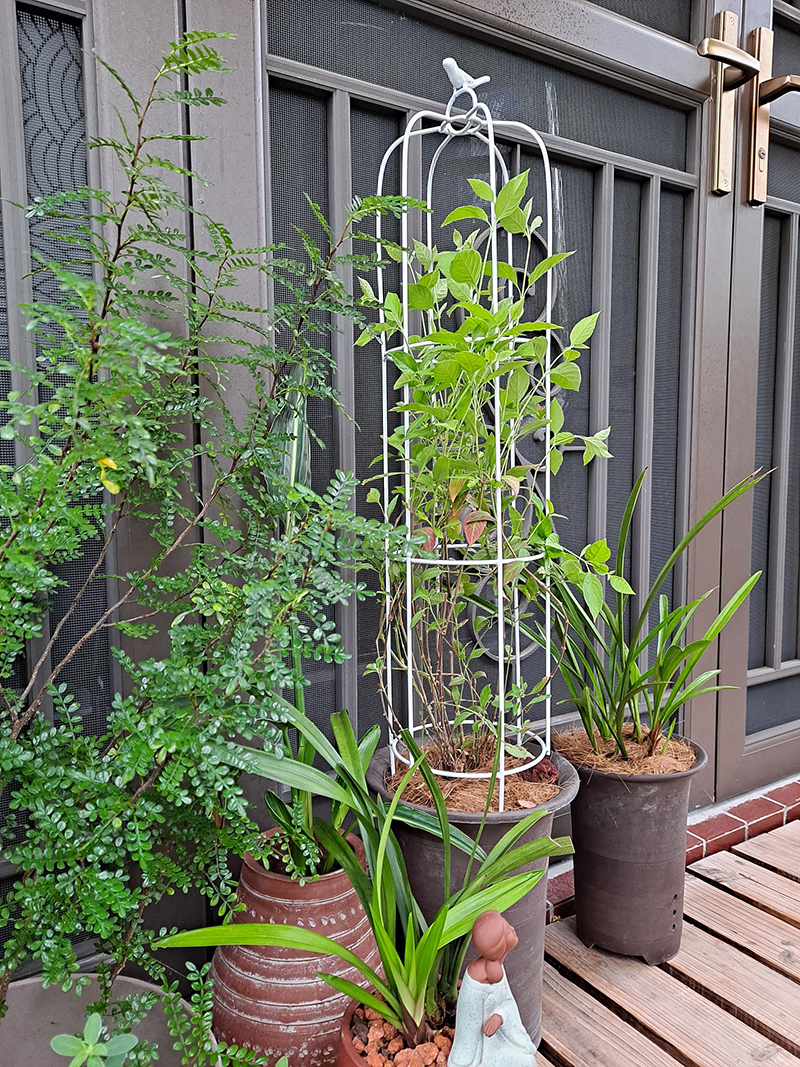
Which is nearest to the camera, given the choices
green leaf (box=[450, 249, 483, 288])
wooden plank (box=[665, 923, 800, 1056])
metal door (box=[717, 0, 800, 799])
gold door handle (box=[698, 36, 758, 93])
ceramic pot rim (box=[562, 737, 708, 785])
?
green leaf (box=[450, 249, 483, 288])

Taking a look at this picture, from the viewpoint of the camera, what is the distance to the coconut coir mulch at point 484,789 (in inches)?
48.1

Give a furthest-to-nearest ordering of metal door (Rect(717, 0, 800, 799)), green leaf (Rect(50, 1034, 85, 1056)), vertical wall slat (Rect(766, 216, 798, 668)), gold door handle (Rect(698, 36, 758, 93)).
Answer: vertical wall slat (Rect(766, 216, 798, 668)) → metal door (Rect(717, 0, 800, 799)) → gold door handle (Rect(698, 36, 758, 93)) → green leaf (Rect(50, 1034, 85, 1056))

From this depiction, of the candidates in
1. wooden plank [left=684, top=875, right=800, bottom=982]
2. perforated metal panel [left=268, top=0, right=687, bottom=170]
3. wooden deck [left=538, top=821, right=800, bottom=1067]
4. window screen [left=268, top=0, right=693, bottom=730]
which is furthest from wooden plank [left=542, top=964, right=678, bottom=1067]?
perforated metal panel [left=268, top=0, right=687, bottom=170]

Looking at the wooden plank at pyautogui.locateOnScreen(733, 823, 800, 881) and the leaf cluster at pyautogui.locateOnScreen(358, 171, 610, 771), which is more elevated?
the leaf cluster at pyautogui.locateOnScreen(358, 171, 610, 771)

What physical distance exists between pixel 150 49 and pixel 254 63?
0.18m

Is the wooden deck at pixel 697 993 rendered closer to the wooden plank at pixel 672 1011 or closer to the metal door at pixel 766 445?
the wooden plank at pixel 672 1011

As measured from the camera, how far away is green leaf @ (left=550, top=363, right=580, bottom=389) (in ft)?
4.09

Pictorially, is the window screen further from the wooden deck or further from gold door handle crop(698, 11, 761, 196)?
the wooden deck

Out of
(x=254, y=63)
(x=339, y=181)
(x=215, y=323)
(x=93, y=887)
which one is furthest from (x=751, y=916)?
(x=254, y=63)

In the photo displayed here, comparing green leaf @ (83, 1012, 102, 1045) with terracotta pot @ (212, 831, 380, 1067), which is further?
terracotta pot @ (212, 831, 380, 1067)

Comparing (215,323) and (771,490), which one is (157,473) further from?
(771,490)

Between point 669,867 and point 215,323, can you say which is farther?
point 669,867

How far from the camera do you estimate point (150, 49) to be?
1.23 m

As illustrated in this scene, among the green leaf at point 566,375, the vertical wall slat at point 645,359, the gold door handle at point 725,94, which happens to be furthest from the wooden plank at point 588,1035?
the gold door handle at point 725,94
